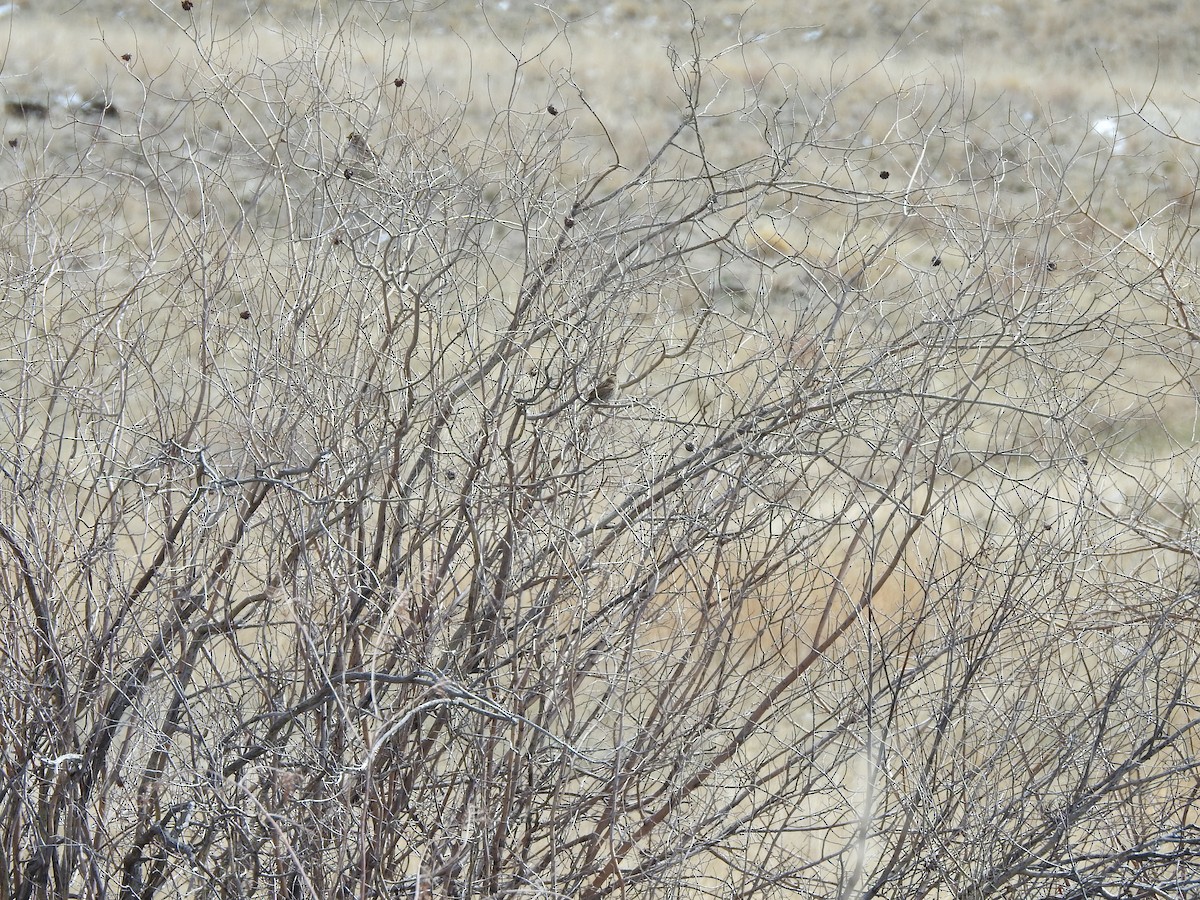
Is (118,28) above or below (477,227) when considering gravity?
above

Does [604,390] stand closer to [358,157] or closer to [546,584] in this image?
[546,584]

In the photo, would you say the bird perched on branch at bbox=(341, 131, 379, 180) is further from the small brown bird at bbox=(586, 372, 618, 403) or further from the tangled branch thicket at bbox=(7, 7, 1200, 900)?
the small brown bird at bbox=(586, 372, 618, 403)

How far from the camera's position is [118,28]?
1856 centimetres

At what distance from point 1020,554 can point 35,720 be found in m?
3.29

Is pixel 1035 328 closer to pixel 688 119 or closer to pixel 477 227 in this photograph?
pixel 688 119

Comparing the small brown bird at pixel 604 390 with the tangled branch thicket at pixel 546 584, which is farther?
the small brown bird at pixel 604 390

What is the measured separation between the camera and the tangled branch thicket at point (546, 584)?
3719 millimetres

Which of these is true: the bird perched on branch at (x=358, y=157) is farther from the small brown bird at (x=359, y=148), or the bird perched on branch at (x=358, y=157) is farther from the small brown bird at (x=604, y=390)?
the small brown bird at (x=604, y=390)

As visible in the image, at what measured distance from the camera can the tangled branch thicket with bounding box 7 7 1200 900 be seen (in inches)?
146

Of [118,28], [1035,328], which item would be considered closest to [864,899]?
[1035,328]

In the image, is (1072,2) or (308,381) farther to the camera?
(1072,2)

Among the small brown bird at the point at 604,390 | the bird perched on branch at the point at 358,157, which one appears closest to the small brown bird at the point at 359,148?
the bird perched on branch at the point at 358,157

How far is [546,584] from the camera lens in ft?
13.1

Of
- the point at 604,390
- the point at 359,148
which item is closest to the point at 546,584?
the point at 604,390
